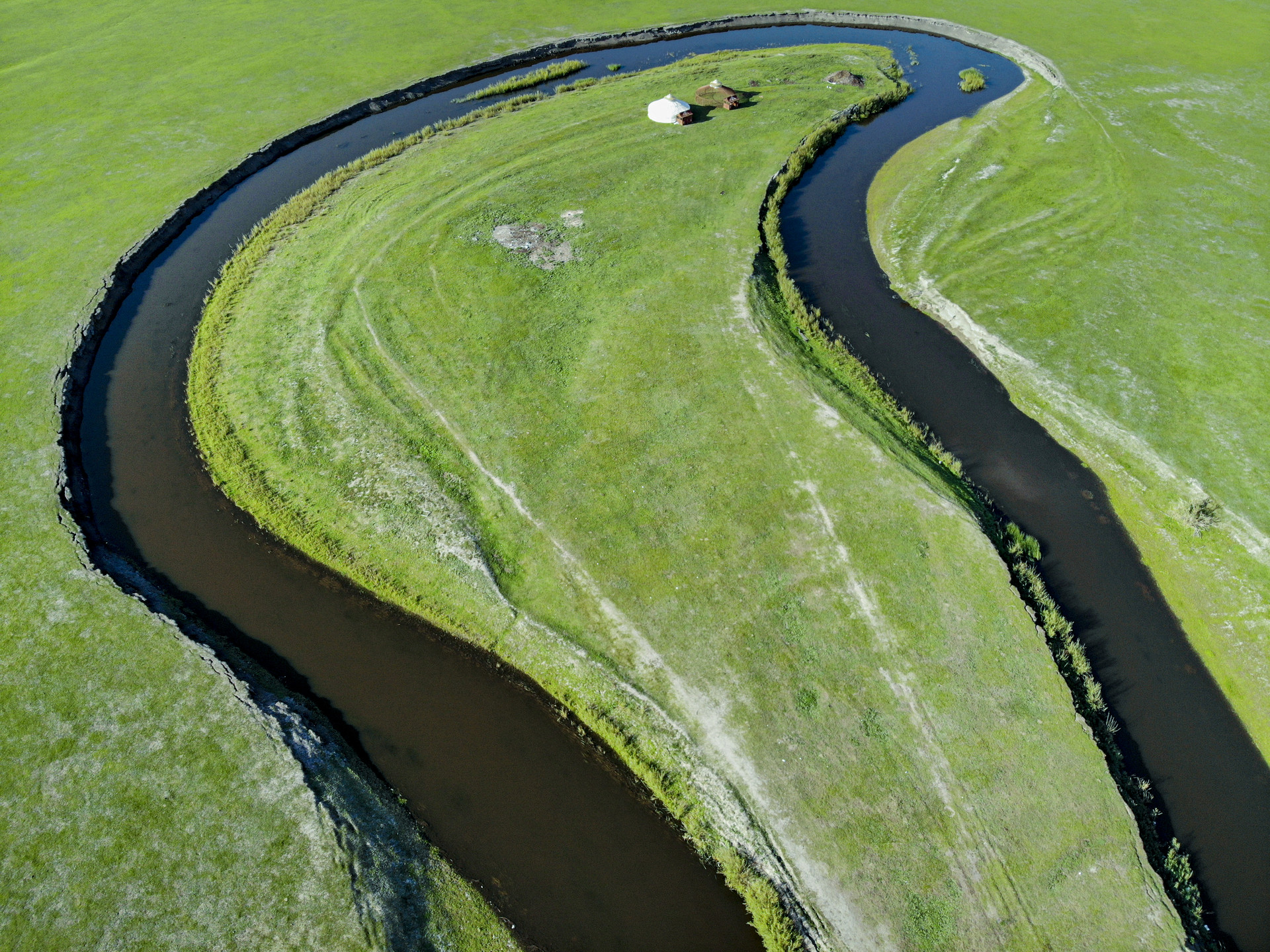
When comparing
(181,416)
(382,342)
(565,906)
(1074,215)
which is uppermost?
(1074,215)

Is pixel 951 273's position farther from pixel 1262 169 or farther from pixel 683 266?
pixel 1262 169

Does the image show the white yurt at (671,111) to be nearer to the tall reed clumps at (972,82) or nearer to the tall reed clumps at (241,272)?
the tall reed clumps at (241,272)

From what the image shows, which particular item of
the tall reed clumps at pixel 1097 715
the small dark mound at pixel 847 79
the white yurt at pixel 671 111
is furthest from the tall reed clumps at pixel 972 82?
the tall reed clumps at pixel 1097 715

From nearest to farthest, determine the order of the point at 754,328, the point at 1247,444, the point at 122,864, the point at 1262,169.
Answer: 1. the point at 122,864
2. the point at 1247,444
3. the point at 754,328
4. the point at 1262,169

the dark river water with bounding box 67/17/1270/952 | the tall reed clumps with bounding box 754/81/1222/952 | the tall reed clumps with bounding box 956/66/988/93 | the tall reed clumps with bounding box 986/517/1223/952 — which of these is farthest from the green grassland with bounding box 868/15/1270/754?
the tall reed clumps with bounding box 754/81/1222/952

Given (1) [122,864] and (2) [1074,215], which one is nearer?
(1) [122,864]

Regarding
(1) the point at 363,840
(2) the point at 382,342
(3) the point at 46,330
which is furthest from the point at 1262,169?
(3) the point at 46,330
